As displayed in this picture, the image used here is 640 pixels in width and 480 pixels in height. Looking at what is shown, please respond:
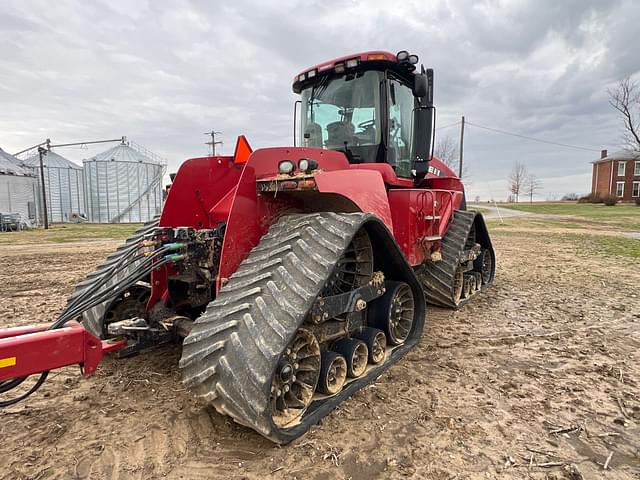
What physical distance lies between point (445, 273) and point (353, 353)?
2.82 metres

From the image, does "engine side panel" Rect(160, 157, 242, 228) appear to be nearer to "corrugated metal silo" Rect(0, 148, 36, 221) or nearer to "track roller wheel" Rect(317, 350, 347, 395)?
"track roller wheel" Rect(317, 350, 347, 395)

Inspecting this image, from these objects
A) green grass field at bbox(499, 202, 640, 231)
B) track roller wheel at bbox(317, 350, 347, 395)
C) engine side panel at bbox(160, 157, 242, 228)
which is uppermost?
engine side panel at bbox(160, 157, 242, 228)

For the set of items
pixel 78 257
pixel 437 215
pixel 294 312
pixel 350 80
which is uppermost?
pixel 350 80

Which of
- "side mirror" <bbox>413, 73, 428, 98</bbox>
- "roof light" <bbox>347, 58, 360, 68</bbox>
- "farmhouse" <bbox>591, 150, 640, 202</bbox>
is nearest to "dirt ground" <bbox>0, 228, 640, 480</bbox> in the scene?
"side mirror" <bbox>413, 73, 428, 98</bbox>

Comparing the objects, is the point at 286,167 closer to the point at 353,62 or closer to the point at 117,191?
the point at 353,62

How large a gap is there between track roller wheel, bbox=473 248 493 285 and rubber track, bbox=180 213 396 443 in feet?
17.0

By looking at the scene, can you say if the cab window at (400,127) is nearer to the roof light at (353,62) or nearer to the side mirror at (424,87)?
the side mirror at (424,87)

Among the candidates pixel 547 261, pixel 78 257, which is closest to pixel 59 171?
pixel 78 257

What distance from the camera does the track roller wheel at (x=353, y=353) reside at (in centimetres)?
335

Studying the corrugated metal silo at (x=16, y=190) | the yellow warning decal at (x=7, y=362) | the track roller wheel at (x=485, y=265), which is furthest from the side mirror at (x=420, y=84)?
the corrugated metal silo at (x=16, y=190)

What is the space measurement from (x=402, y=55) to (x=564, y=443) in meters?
3.88

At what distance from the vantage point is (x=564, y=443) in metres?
2.76

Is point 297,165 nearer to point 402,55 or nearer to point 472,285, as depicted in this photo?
point 402,55

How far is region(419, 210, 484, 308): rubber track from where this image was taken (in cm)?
576
